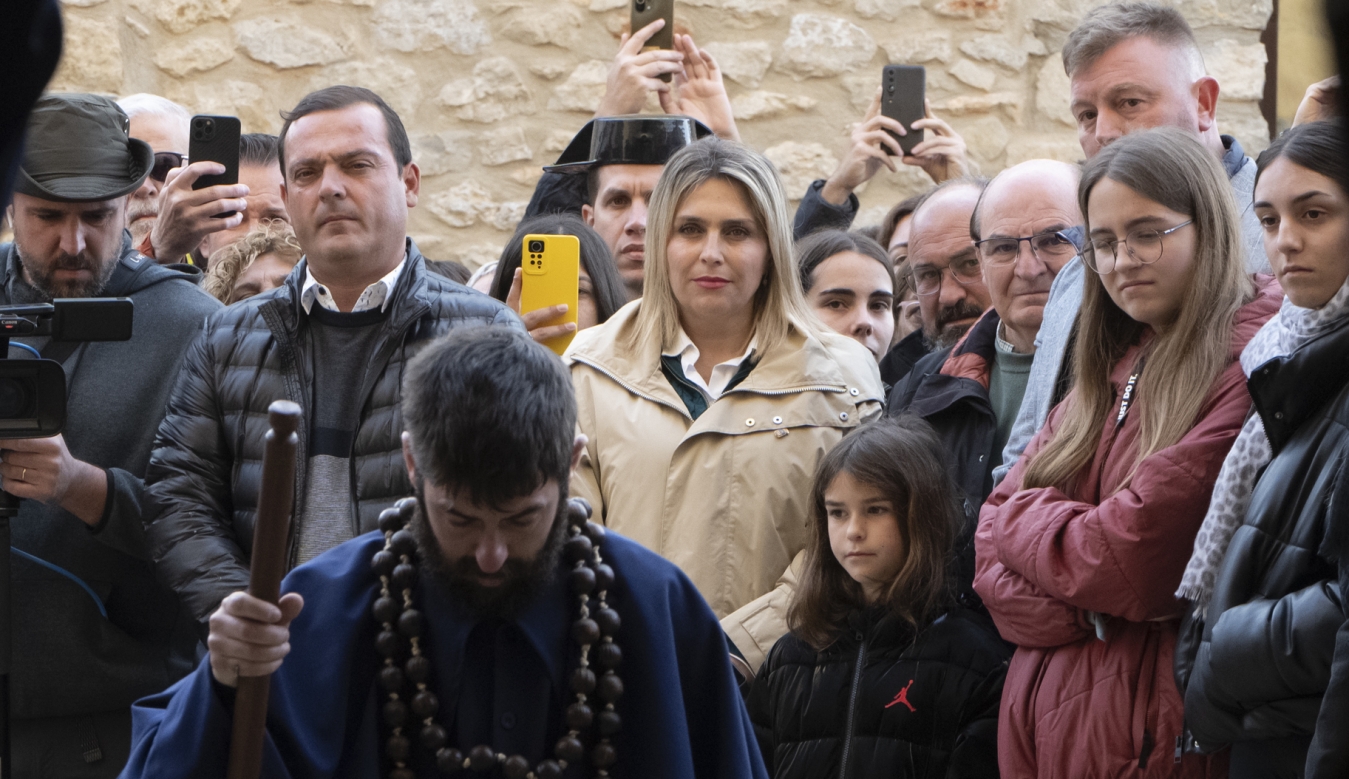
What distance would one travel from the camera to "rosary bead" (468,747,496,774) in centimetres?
205

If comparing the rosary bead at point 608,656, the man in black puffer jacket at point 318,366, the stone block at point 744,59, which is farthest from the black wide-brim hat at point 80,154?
the stone block at point 744,59

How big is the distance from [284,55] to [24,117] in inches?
232

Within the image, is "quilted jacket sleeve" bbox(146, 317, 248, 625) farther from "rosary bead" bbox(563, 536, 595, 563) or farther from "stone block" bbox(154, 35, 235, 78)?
"stone block" bbox(154, 35, 235, 78)

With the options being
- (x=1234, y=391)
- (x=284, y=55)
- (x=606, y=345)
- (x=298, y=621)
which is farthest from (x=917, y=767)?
(x=284, y=55)

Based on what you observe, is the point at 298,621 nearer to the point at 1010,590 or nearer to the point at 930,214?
the point at 1010,590

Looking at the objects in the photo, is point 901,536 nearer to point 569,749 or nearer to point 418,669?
point 569,749

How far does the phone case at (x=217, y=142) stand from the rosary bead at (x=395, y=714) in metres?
2.35

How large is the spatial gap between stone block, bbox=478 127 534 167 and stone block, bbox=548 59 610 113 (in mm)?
215

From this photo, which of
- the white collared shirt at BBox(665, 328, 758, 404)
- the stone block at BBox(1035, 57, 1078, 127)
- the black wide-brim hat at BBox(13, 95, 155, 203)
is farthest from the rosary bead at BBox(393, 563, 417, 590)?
the stone block at BBox(1035, 57, 1078, 127)

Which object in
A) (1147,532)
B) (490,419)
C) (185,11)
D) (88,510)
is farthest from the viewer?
(185,11)

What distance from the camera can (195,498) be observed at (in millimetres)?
3070

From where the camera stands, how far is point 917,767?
303 centimetres

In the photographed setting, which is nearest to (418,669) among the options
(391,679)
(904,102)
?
(391,679)

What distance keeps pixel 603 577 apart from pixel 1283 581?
1.13m
